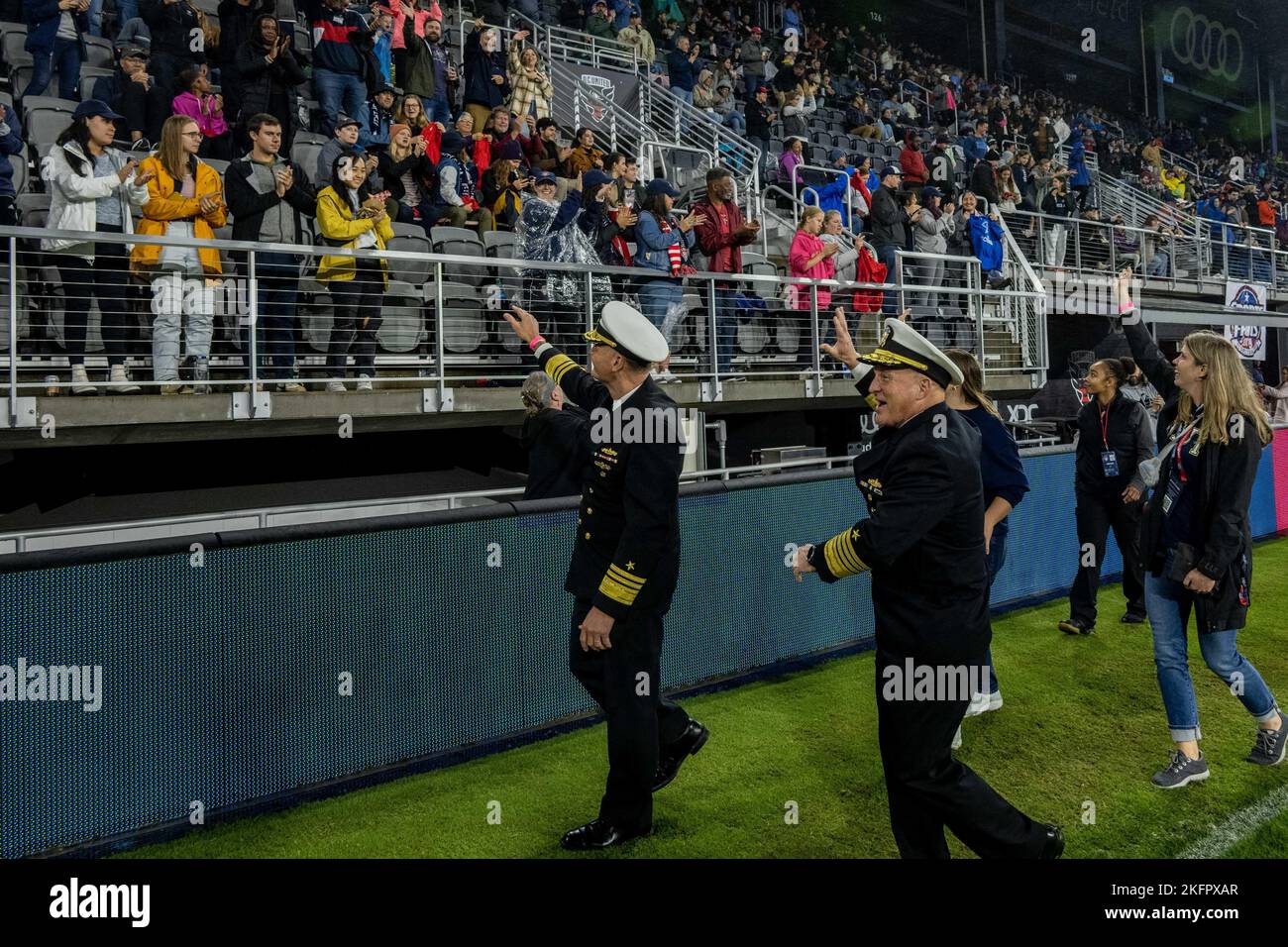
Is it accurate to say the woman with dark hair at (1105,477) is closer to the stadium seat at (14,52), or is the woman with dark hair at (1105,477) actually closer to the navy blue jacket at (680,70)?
the stadium seat at (14,52)

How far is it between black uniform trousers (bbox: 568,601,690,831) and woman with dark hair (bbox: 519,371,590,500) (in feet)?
5.93

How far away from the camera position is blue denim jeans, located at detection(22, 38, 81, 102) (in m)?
9.34

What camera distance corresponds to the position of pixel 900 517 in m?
3.17

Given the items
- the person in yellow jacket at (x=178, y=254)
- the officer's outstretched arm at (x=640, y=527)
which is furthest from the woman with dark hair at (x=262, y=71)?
the officer's outstretched arm at (x=640, y=527)

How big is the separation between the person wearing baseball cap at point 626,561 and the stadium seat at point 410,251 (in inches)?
179

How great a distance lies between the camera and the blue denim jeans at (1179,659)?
15.1 ft

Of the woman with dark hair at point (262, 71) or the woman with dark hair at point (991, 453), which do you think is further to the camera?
the woman with dark hair at point (262, 71)

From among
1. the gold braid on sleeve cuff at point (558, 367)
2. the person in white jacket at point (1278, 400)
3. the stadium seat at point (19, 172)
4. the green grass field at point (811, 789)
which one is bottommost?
the green grass field at point (811, 789)

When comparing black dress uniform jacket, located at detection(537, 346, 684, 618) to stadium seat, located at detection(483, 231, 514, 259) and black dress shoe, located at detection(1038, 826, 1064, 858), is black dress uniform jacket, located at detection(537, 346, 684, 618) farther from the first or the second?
stadium seat, located at detection(483, 231, 514, 259)

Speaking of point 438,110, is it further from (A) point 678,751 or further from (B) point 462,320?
(A) point 678,751

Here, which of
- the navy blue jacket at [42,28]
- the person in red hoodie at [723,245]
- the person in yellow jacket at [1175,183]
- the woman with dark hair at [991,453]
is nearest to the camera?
the woman with dark hair at [991,453]

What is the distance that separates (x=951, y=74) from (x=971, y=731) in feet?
85.0

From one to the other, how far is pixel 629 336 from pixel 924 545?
137cm

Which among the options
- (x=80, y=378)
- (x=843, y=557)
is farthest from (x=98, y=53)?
(x=843, y=557)
